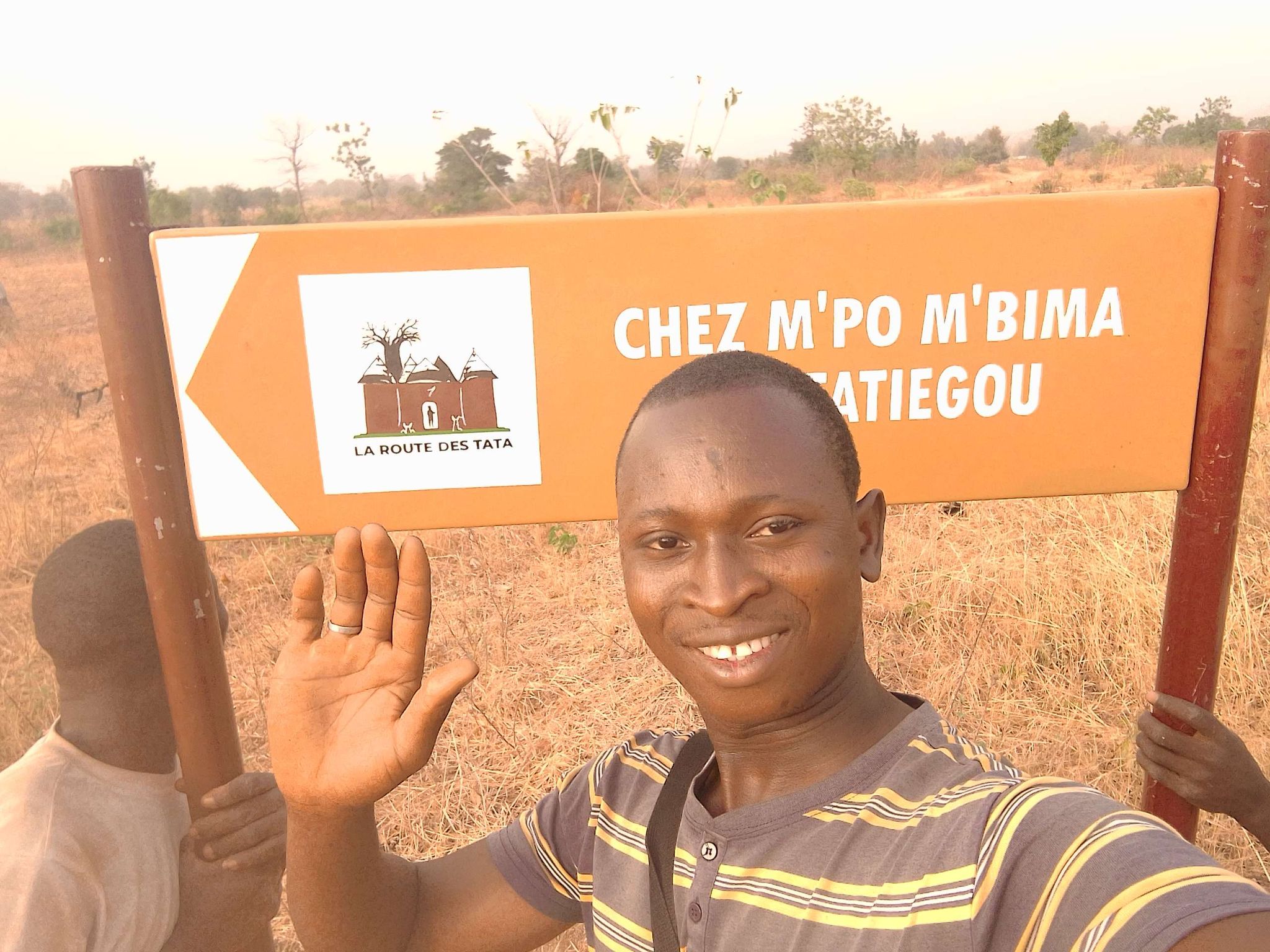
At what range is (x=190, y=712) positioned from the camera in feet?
5.71

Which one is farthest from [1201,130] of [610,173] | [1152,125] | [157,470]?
[157,470]

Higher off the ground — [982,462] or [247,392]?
[247,392]

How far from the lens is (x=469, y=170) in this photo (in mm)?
19234

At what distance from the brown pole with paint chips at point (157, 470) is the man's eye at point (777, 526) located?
1094 millimetres

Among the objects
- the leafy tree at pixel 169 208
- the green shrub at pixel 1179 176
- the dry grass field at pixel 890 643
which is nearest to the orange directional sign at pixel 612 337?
the dry grass field at pixel 890 643

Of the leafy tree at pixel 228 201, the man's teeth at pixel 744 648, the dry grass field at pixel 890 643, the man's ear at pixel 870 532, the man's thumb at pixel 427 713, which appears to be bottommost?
the dry grass field at pixel 890 643

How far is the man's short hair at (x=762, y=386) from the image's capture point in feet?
3.79

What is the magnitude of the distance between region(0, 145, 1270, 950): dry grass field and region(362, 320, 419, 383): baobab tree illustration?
1.75 metres

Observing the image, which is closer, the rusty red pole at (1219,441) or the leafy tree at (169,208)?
the rusty red pole at (1219,441)

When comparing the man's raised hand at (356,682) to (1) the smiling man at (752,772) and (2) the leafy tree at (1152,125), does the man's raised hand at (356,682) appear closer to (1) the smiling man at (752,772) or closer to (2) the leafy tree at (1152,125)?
(1) the smiling man at (752,772)

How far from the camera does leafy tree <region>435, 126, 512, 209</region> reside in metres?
18.2

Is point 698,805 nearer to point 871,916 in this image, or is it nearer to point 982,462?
point 871,916

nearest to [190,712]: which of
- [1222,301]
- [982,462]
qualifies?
[982,462]

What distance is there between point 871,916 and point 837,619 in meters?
0.33
